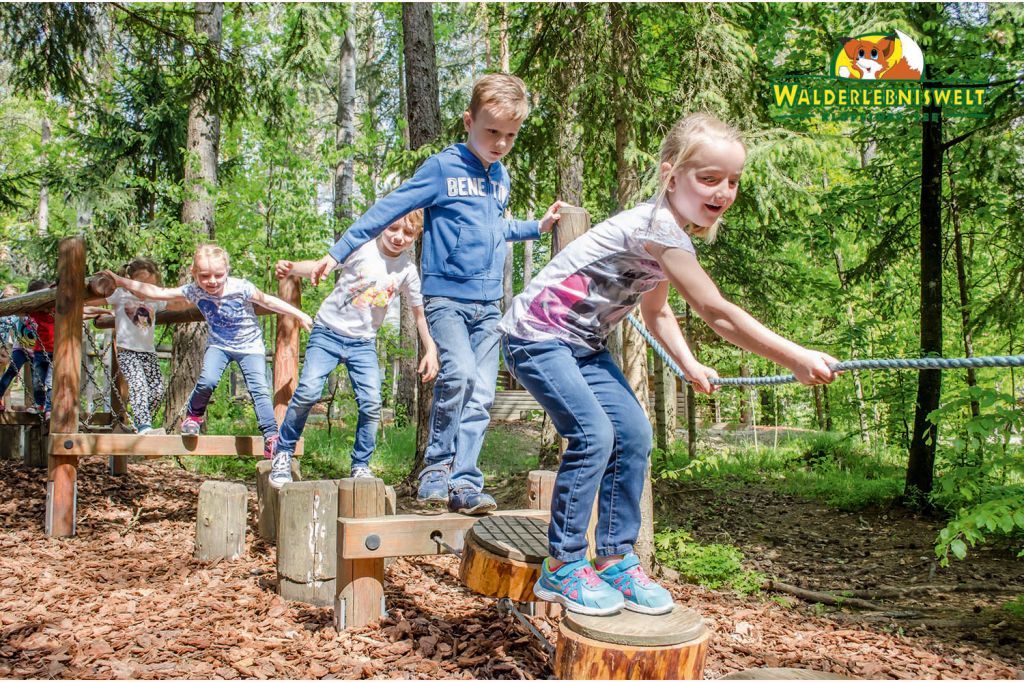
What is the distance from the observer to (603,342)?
2.84 meters

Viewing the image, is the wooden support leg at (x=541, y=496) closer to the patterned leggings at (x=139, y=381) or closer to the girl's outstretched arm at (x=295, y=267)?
the girl's outstretched arm at (x=295, y=267)

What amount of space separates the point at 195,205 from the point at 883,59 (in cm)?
864

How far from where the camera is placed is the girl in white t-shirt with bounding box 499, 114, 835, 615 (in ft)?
7.79

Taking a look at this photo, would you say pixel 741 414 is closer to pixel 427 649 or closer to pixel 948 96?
pixel 948 96

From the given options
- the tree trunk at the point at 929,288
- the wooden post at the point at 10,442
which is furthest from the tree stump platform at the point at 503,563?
the wooden post at the point at 10,442

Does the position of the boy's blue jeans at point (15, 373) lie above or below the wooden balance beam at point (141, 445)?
above

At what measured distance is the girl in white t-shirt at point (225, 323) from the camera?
5.29 m

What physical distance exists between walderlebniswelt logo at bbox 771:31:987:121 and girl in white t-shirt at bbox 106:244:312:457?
603cm

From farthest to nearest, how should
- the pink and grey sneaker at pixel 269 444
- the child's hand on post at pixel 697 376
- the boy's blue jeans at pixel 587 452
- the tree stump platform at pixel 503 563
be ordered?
the pink and grey sneaker at pixel 269 444, the tree stump platform at pixel 503 563, the child's hand on post at pixel 697 376, the boy's blue jeans at pixel 587 452

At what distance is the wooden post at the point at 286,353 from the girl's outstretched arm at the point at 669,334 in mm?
Result: 3608

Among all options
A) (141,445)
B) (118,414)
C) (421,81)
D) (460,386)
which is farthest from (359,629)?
(421,81)

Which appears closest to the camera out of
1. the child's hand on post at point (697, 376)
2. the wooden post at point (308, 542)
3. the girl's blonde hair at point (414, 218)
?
the child's hand on post at point (697, 376)

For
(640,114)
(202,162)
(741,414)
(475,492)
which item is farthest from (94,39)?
(741,414)

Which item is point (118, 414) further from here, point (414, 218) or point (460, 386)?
point (460, 386)
